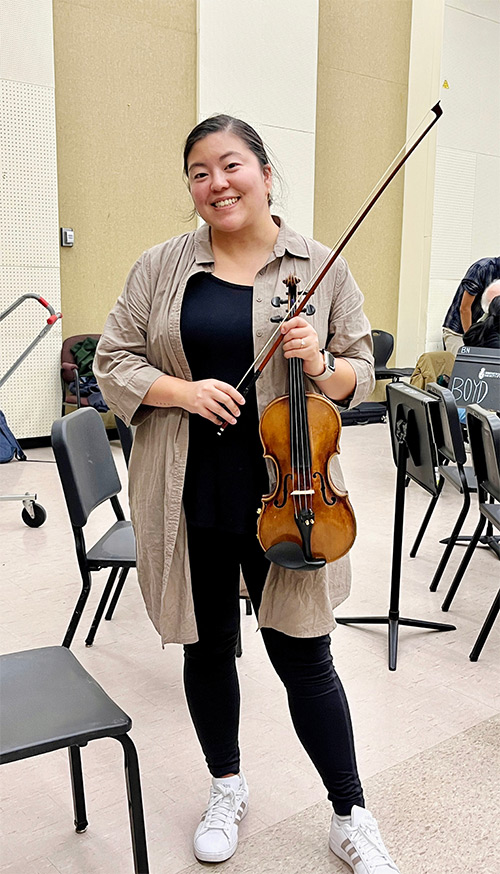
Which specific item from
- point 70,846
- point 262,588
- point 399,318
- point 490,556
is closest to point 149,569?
point 262,588

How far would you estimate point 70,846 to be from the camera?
5.40ft

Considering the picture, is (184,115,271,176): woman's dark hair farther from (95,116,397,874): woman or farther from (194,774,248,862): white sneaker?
(194,774,248,862): white sneaker

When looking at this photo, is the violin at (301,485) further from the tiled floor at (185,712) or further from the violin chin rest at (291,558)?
the tiled floor at (185,712)

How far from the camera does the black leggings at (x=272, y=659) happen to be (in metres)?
1.48

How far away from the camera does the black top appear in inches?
56.7

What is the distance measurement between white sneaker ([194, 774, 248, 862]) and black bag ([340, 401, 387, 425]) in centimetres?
492

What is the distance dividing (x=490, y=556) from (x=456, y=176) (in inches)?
195

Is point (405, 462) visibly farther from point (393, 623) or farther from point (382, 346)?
point (382, 346)

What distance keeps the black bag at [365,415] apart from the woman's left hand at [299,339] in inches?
203

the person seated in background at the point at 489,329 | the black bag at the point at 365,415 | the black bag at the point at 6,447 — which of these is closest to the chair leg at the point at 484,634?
the person seated in background at the point at 489,329

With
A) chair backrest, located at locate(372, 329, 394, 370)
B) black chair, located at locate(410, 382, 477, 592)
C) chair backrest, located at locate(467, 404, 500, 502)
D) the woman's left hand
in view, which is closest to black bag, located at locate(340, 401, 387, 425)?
chair backrest, located at locate(372, 329, 394, 370)

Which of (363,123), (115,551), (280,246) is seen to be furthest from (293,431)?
(363,123)

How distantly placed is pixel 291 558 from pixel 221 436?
0.25 meters

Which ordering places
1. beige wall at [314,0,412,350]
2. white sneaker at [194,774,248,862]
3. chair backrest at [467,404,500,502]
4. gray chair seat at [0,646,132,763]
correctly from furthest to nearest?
beige wall at [314,0,412,350] < chair backrest at [467,404,500,502] < white sneaker at [194,774,248,862] < gray chair seat at [0,646,132,763]
